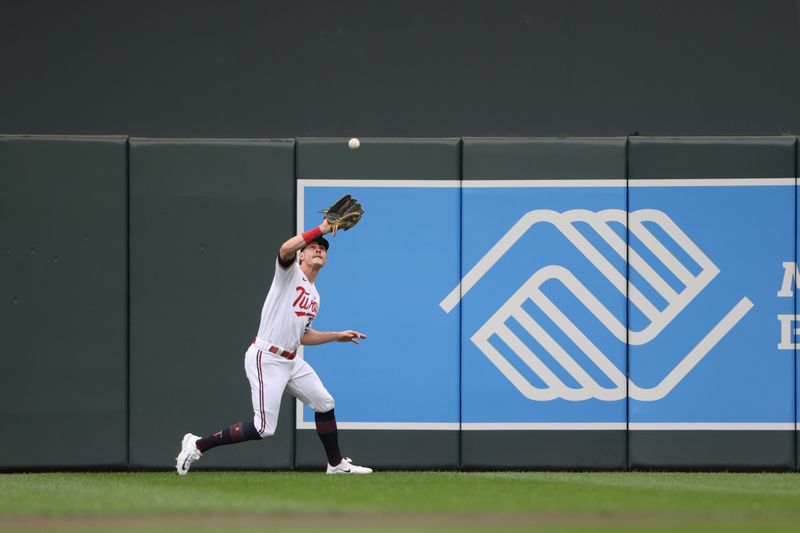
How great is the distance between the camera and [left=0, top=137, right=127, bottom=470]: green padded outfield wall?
8.48 metres

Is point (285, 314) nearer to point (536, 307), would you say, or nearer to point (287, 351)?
point (287, 351)

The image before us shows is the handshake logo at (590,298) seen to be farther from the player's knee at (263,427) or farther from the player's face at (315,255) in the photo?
the player's knee at (263,427)

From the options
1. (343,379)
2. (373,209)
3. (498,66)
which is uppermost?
(498,66)

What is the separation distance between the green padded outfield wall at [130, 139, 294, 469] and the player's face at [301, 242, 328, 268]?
749mm

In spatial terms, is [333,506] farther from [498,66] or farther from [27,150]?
[498,66]

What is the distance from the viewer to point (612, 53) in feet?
32.2

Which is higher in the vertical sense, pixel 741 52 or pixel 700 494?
pixel 741 52

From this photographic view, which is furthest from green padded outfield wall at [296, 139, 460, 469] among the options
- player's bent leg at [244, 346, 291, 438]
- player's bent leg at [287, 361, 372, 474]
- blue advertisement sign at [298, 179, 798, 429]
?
player's bent leg at [244, 346, 291, 438]

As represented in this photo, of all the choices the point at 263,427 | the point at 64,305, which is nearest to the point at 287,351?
the point at 263,427

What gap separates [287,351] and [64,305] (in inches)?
71.5

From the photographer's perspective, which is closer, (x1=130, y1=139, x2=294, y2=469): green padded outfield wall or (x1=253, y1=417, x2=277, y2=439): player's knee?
(x1=253, y1=417, x2=277, y2=439): player's knee

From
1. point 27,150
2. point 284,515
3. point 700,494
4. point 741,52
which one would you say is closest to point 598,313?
point 700,494

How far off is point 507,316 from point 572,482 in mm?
1438

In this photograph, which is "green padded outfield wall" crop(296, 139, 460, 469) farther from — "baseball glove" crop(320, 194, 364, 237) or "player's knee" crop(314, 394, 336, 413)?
"baseball glove" crop(320, 194, 364, 237)
